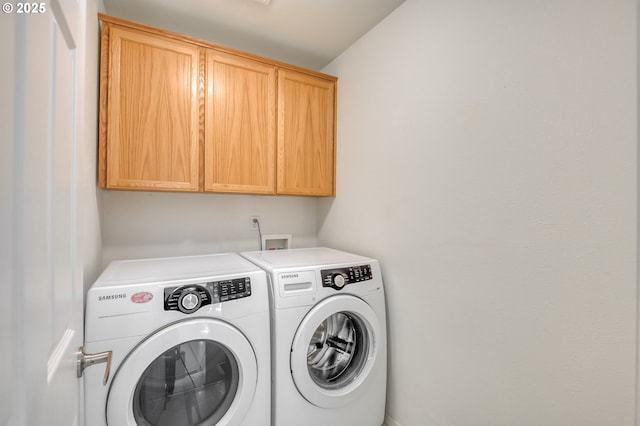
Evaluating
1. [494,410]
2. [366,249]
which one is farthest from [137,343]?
[494,410]

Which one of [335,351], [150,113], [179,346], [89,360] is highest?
[150,113]

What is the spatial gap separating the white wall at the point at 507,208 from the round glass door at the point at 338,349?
0.21 metres

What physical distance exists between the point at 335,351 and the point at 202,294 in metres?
0.85

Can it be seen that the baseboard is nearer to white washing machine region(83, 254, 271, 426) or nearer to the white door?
white washing machine region(83, 254, 271, 426)

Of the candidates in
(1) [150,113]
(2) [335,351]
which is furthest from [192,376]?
(1) [150,113]

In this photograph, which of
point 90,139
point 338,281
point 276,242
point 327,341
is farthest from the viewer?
point 276,242

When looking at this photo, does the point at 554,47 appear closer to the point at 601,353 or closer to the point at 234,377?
the point at 601,353

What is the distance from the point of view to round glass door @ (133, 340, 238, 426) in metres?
1.13

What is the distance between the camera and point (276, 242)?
2242mm

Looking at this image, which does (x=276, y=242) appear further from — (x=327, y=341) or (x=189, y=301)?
(x=189, y=301)

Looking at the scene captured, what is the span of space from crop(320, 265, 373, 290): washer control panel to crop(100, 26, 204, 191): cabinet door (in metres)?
0.95

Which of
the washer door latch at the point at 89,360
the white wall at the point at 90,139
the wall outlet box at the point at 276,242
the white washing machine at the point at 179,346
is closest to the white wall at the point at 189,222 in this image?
the wall outlet box at the point at 276,242

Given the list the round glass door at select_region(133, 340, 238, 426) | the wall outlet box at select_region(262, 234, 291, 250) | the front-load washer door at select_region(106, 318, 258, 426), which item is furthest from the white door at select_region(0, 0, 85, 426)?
the wall outlet box at select_region(262, 234, 291, 250)

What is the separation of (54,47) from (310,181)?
5.18 ft
